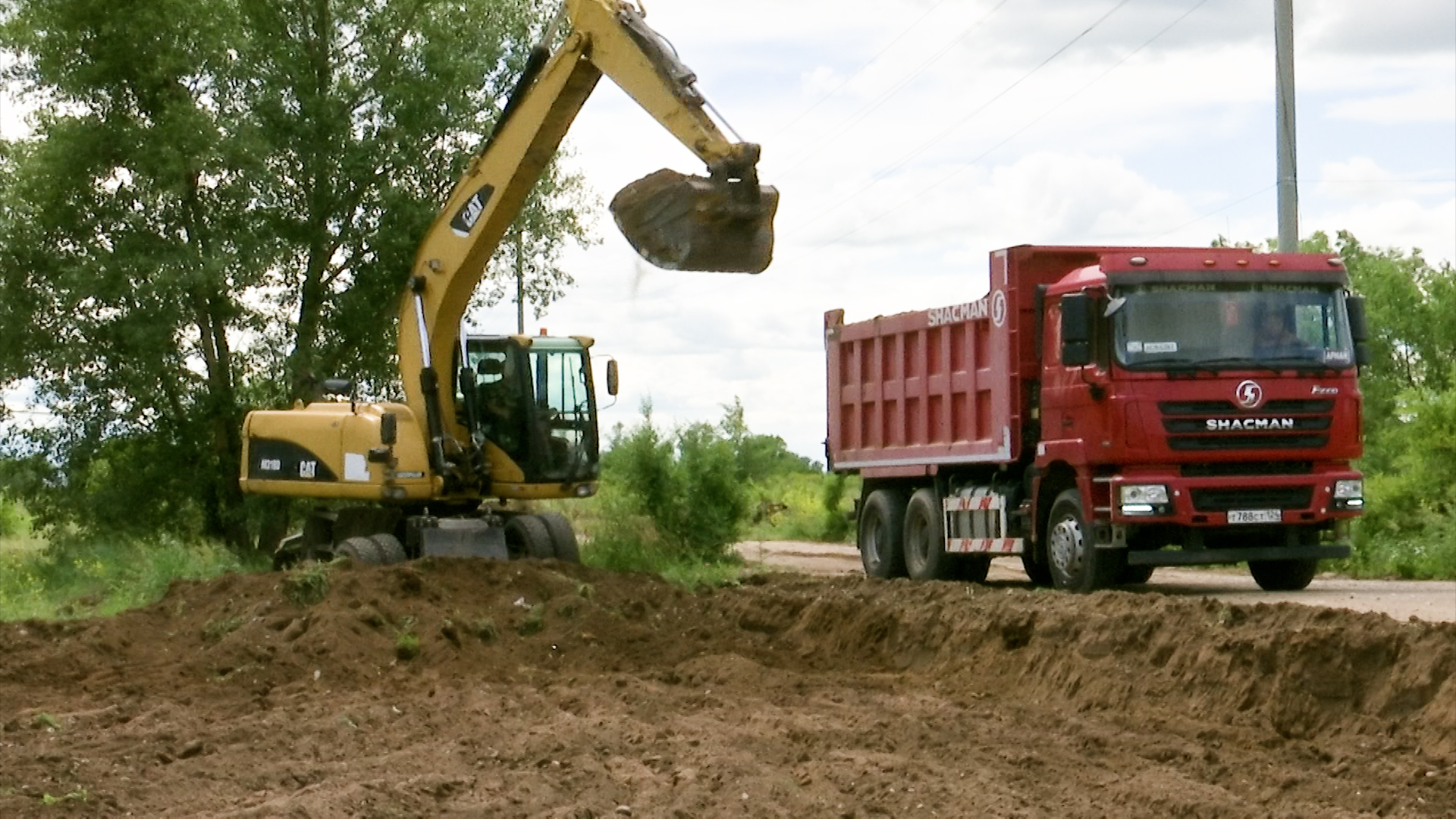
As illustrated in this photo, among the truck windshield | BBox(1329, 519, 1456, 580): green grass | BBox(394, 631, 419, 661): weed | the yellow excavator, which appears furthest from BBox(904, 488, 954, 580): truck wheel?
BBox(394, 631, 419, 661): weed

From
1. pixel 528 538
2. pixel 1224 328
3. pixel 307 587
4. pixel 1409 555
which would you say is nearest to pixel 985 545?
pixel 1224 328

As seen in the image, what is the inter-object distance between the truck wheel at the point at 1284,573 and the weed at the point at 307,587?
8984 millimetres

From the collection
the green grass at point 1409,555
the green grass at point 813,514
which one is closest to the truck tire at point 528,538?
the green grass at point 1409,555

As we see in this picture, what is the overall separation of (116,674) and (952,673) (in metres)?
5.97

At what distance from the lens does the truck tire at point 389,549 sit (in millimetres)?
18672

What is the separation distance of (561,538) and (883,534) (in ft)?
14.4

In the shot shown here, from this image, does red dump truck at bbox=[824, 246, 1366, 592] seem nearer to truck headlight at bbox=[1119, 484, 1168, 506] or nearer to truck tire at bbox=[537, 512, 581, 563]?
truck headlight at bbox=[1119, 484, 1168, 506]

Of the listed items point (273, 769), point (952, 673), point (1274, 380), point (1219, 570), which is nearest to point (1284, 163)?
point (1219, 570)

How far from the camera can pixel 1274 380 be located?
17656 millimetres

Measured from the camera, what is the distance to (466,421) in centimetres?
1958

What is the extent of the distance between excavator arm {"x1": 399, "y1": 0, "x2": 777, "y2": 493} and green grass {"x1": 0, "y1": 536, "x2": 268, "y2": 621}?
3.38 m

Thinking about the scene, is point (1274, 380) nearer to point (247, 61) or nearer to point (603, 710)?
point (603, 710)

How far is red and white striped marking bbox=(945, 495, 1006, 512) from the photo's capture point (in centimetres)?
1962

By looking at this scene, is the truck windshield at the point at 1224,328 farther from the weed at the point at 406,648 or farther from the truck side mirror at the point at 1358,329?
the weed at the point at 406,648
